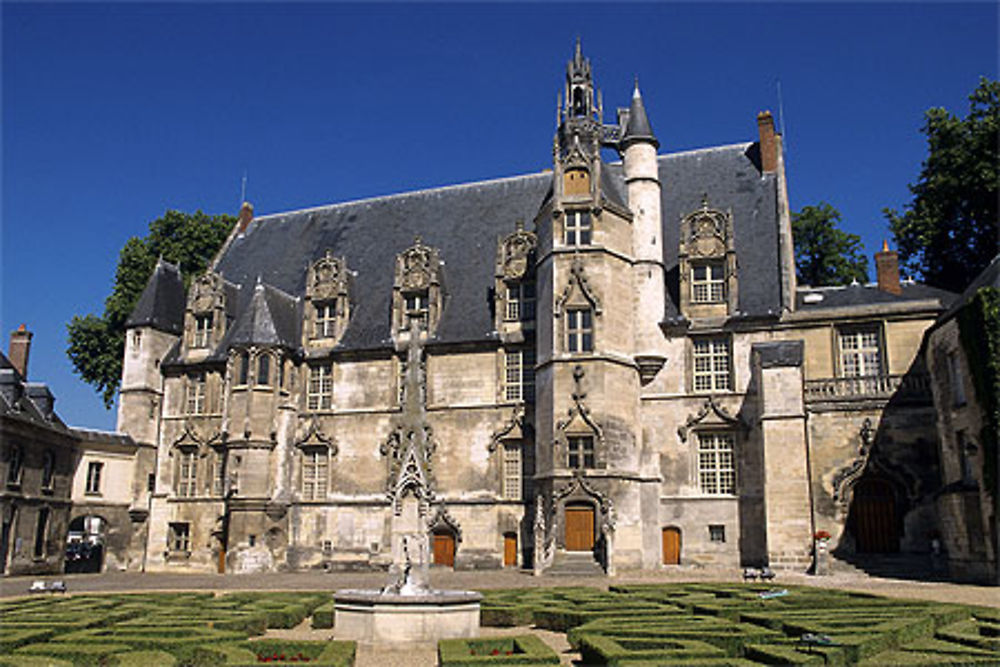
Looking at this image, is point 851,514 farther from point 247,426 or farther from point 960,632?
point 247,426

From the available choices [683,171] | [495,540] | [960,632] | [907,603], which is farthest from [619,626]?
[683,171]

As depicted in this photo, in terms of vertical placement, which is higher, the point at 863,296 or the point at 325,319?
the point at 325,319

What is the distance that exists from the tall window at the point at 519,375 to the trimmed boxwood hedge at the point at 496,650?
2155 cm

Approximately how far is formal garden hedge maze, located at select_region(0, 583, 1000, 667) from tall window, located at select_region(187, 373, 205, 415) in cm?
2005

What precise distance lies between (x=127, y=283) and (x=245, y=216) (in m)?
7.69

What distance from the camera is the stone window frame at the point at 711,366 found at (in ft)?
108

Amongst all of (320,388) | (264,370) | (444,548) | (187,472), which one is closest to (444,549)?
(444,548)

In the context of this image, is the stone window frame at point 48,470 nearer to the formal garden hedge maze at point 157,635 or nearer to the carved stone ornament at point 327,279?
the carved stone ornament at point 327,279

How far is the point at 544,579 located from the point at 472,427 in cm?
861

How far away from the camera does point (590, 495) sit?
1197 inches

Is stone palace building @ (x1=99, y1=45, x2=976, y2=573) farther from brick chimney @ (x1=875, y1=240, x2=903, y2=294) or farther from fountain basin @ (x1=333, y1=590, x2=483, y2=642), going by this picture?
fountain basin @ (x1=333, y1=590, x2=483, y2=642)

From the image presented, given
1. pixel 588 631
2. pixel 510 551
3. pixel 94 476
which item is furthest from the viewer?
pixel 94 476

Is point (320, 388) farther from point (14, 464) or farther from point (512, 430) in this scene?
point (14, 464)

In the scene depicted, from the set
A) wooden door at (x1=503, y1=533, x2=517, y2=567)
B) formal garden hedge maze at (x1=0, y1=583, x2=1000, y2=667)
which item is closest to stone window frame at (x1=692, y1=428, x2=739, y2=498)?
wooden door at (x1=503, y1=533, x2=517, y2=567)
